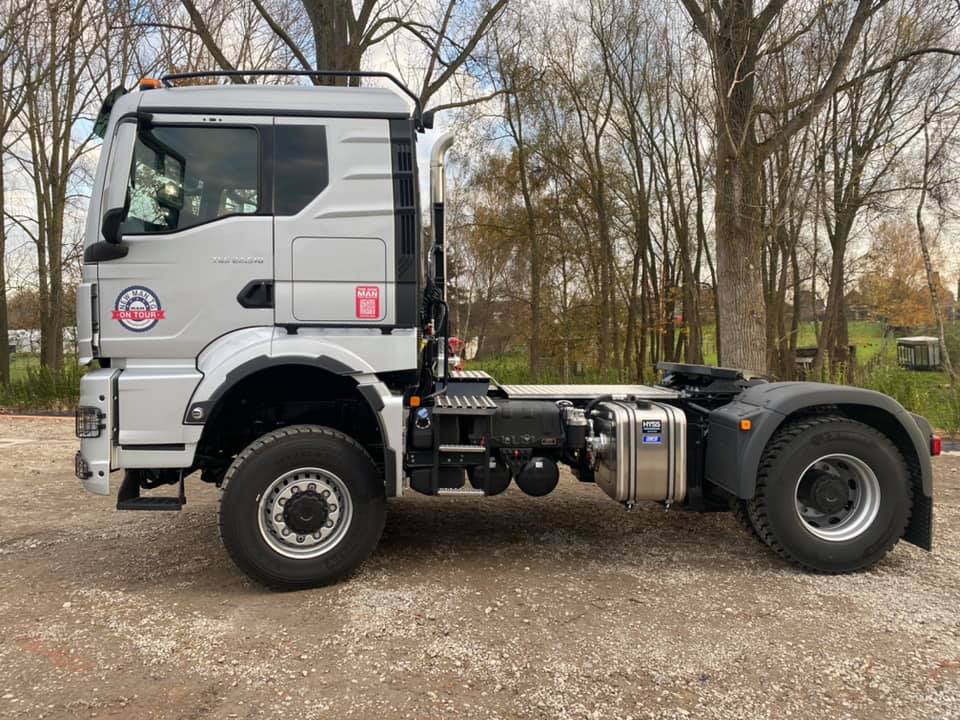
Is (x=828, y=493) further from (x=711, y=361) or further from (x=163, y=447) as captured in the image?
(x=711, y=361)

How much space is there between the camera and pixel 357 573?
4430 mm

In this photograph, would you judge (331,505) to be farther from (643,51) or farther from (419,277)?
(643,51)

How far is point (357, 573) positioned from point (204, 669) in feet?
4.39

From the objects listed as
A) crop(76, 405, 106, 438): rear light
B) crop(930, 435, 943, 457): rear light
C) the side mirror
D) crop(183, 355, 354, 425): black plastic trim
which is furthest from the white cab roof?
crop(930, 435, 943, 457): rear light

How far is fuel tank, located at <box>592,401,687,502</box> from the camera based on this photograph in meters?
4.56

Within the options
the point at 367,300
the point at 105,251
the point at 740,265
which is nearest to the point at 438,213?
the point at 367,300

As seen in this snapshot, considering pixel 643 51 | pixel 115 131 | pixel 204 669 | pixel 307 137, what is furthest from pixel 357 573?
pixel 643 51

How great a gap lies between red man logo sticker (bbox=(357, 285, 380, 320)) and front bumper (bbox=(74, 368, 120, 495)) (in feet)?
5.06

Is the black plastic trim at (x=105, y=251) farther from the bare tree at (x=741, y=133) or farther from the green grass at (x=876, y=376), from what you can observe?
the green grass at (x=876, y=376)

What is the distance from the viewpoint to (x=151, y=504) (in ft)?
13.5

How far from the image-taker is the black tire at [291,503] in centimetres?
402

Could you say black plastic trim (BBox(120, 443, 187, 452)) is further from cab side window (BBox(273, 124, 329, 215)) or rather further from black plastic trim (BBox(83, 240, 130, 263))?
cab side window (BBox(273, 124, 329, 215))

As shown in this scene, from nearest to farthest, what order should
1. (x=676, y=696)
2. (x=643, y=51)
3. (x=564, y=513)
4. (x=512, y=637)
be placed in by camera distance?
1. (x=676, y=696)
2. (x=512, y=637)
3. (x=564, y=513)
4. (x=643, y=51)

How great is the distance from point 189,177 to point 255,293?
0.83 metres
